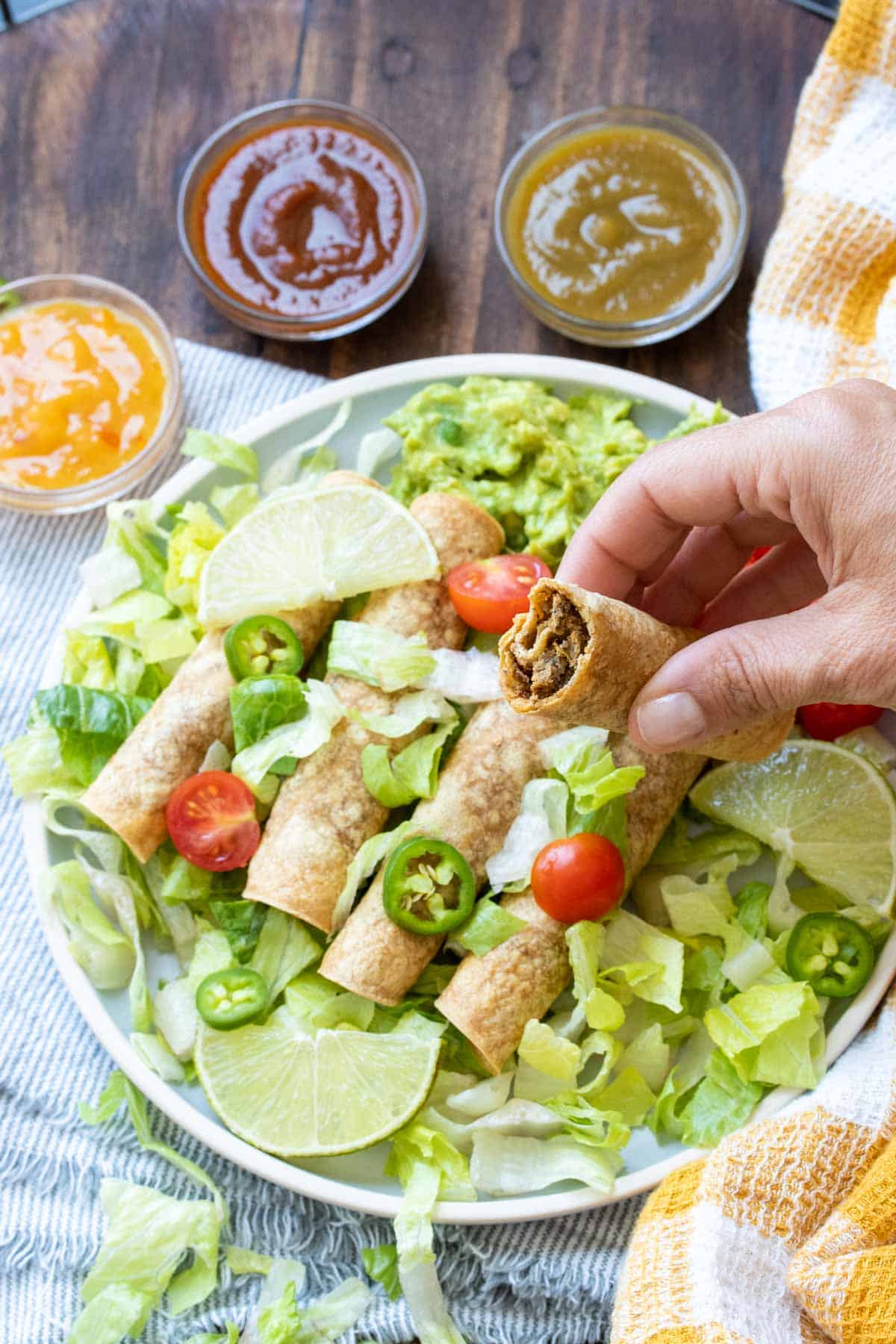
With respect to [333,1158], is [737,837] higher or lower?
higher

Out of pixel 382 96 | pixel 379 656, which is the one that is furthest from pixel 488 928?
pixel 382 96

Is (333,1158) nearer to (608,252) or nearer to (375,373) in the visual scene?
(375,373)

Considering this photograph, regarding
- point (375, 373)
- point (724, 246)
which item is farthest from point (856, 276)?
point (375, 373)

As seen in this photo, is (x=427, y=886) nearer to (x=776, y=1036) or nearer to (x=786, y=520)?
(x=776, y=1036)

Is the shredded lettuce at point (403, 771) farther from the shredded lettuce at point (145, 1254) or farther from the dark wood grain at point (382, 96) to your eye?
the dark wood grain at point (382, 96)

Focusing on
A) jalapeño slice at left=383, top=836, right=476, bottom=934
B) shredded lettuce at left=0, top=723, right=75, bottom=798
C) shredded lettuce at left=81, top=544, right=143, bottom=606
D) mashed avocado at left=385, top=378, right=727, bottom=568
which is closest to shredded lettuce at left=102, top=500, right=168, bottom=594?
shredded lettuce at left=81, top=544, right=143, bottom=606

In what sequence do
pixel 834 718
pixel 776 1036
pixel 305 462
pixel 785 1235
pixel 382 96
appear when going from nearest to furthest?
pixel 785 1235
pixel 776 1036
pixel 834 718
pixel 305 462
pixel 382 96

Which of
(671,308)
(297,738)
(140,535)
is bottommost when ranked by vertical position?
(297,738)

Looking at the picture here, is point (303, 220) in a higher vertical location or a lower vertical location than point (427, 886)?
higher
